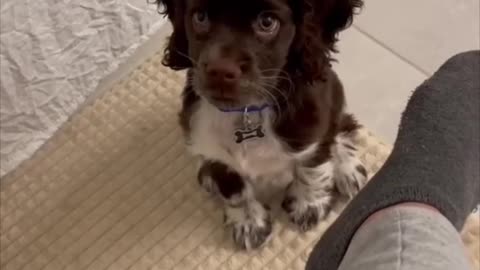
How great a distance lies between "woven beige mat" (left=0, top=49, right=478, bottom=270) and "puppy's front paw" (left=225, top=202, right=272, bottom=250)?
3 cm

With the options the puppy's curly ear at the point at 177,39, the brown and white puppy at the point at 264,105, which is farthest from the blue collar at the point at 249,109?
the puppy's curly ear at the point at 177,39

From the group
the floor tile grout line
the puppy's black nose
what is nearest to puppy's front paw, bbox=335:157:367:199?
the floor tile grout line

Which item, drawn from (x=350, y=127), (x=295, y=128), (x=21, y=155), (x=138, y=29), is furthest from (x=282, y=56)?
(x=21, y=155)

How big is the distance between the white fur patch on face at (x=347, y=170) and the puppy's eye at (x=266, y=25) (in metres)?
0.61

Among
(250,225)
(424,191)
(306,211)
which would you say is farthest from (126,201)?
(424,191)

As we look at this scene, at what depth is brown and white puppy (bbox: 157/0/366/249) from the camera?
128cm

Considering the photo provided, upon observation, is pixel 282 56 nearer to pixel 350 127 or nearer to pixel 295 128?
pixel 295 128

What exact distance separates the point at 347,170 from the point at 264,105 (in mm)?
429

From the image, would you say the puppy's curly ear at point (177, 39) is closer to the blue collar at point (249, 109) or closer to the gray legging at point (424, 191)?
the blue collar at point (249, 109)

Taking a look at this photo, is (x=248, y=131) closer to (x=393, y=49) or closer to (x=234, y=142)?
(x=234, y=142)

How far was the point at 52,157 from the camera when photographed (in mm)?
2057

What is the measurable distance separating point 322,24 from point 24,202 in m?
0.95

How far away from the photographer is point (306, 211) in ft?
5.96

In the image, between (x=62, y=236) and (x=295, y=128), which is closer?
(x=295, y=128)
